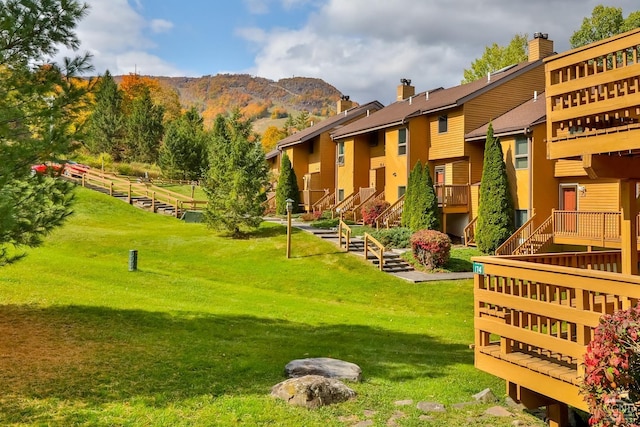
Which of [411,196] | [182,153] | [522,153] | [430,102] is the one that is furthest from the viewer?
[182,153]

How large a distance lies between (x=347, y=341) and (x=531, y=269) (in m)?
5.51

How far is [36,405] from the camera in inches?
249

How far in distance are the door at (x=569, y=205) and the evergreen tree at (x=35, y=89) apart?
18.8m

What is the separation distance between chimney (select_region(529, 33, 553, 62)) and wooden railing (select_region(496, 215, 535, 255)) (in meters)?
11.4

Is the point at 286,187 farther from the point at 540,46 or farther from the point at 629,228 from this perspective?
the point at 629,228

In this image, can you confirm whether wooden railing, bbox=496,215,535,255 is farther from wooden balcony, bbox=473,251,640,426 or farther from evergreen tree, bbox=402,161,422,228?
wooden balcony, bbox=473,251,640,426

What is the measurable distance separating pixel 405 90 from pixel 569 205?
18073 millimetres

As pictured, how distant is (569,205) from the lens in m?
22.5

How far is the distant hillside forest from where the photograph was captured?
482ft

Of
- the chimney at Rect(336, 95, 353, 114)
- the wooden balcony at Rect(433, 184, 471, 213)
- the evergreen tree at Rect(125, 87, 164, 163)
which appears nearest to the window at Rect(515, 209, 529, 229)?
the wooden balcony at Rect(433, 184, 471, 213)

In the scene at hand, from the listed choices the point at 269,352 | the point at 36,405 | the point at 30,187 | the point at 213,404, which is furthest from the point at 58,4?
the point at 269,352

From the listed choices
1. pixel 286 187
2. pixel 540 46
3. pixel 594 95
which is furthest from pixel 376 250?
pixel 594 95

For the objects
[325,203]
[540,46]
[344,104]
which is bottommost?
[325,203]

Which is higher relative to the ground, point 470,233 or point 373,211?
point 373,211
